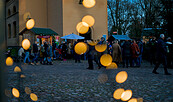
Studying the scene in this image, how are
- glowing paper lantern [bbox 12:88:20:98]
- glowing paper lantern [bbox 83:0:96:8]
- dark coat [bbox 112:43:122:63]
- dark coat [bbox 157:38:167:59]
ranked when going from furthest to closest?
glowing paper lantern [bbox 83:0:96:8]
dark coat [bbox 112:43:122:63]
dark coat [bbox 157:38:167:59]
glowing paper lantern [bbox 12:88:20:98]

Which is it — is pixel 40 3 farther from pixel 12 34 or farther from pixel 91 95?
pixel 91 95

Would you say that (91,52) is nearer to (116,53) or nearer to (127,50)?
(116,53)

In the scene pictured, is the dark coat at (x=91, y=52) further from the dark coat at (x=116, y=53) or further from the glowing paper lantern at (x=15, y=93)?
the glowing paper lantern at (x=15, y=93)

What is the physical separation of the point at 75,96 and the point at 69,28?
68.3 feet

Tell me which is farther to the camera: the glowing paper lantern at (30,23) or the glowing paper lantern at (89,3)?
the glowing paper lantern at (89,3)

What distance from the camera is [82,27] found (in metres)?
26.7

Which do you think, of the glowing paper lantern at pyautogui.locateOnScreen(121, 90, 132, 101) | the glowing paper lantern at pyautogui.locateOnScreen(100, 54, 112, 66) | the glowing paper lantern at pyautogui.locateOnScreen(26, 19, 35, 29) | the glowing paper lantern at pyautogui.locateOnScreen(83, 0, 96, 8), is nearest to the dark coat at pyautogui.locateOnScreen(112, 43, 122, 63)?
the glowing paper lantern at pyautogui.locateOnScreen(100, 54, 112, 66)

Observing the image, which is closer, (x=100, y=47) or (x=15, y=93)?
(x=15, y=93)

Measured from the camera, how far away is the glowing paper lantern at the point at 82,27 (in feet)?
84.8

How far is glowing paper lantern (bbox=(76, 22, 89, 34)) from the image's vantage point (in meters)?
25.8

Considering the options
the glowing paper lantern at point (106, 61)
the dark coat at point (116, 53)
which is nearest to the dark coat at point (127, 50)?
the dark coat at point (116, 53)

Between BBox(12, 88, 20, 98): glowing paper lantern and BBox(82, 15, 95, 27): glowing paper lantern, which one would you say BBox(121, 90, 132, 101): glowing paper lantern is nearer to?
BBox(12, 88, 20, 98): glowing paper lantern

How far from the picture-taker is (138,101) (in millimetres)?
4352

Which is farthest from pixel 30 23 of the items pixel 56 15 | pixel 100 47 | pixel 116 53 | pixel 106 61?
pixel 116 53
